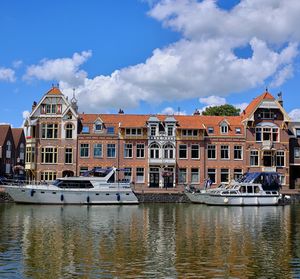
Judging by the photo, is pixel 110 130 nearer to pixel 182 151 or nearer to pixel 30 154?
pixel 182 151

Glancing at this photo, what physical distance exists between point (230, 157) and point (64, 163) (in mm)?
23906

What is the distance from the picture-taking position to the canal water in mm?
20859

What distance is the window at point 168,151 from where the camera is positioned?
71250mm

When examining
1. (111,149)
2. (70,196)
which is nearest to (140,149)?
(111,149)

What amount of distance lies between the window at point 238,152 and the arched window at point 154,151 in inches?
445

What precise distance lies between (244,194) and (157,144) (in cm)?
1712

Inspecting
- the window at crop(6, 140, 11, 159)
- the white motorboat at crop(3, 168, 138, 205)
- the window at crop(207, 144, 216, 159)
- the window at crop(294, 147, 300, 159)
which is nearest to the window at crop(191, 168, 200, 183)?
the window at crop(207, 144, 216, 159)

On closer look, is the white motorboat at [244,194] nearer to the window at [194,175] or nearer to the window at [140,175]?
the window at [194,175]

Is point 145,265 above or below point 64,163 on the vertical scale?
below

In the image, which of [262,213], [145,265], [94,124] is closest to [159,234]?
[145,265]

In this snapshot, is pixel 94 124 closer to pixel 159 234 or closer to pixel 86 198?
pixel 86 198

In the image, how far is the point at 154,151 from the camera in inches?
2803

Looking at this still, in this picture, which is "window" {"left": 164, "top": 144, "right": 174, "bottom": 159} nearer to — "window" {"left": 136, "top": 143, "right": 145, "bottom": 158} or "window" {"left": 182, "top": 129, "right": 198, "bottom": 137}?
"window" {"left": 182, "top": 129, "right": 198, "bottom": 137}

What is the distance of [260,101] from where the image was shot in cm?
7188
